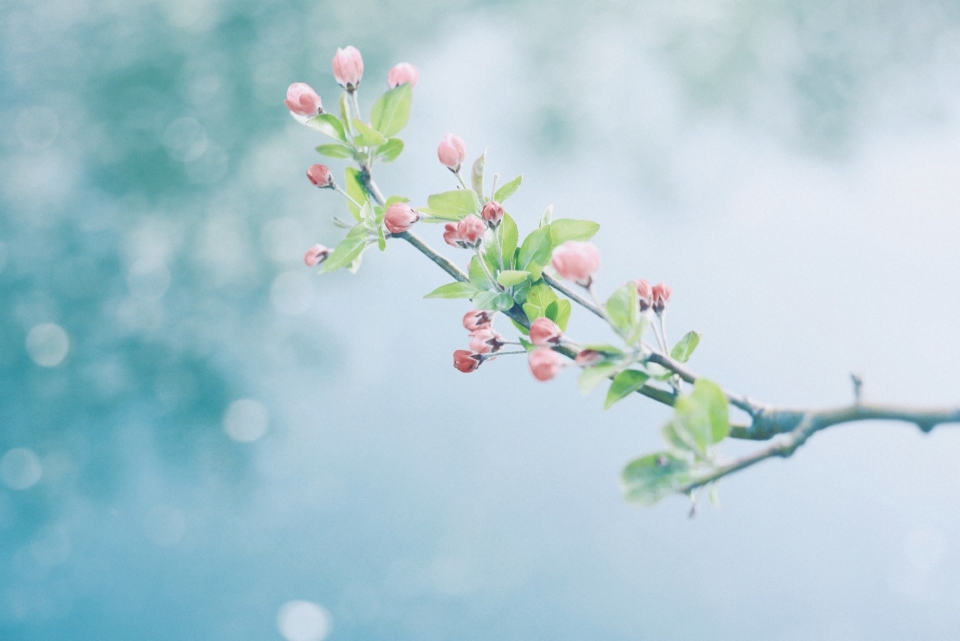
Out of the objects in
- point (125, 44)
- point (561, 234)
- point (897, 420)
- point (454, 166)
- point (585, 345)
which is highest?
point (125, 44)

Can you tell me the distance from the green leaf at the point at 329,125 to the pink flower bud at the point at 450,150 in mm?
75

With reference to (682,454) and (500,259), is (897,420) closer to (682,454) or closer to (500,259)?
(682,454)

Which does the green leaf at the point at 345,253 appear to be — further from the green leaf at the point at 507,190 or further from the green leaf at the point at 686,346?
the green leaf at the point at 686,346

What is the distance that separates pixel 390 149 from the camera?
0.52 meters

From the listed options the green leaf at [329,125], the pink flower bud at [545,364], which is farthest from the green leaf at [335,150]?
the pink flower bud at [545,364]

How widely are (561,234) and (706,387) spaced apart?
0.60 feet

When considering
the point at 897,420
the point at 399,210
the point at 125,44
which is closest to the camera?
the point at 897,420

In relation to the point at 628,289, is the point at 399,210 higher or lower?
higher

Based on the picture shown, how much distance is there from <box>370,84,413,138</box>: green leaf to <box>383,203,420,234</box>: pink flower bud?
7 cm

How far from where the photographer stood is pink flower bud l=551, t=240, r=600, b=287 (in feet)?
1.35

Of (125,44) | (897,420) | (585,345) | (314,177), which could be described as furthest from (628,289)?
(125,44)

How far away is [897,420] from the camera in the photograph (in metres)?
0.32

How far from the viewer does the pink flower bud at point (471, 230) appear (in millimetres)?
467

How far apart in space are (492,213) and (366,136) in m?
0.11
